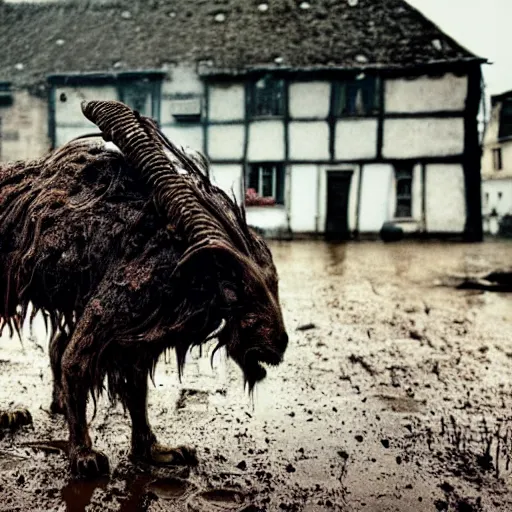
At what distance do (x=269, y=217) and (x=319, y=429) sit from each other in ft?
51.7

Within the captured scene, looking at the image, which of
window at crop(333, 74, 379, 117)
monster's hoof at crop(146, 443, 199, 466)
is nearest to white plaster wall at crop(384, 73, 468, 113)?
window at crop(333, 74, 379, 117)

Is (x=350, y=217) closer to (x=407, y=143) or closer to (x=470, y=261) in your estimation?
(x=407, y=143)

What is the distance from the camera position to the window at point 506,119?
24578mm

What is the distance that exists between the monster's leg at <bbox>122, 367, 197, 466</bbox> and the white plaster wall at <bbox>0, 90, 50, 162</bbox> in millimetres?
18658

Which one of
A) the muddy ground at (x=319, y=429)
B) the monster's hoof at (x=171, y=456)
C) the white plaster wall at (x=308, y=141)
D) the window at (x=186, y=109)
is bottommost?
the muddy ground at (x=319, y=429)

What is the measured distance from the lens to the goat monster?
232 centimetres

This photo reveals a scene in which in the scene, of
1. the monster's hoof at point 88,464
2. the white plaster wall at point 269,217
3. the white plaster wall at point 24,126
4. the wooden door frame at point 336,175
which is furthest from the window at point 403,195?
the monster's hoof at point 88,464

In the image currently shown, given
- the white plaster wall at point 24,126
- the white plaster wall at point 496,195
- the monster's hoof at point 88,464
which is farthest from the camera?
the white plaster wall at point 496,195

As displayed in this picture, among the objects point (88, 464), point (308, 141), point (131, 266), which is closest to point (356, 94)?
point (308, 141)

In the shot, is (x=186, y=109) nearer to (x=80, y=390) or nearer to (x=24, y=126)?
(x=24, y=126)

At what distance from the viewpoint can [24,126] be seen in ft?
66.3

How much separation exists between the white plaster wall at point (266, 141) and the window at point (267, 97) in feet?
1.20

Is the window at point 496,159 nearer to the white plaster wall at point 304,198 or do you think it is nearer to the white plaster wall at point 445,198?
the white plaster wall at point 445,198

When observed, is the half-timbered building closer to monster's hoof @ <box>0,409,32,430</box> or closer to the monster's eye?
monster's hoof @ <box>0,409,32,430</box>
